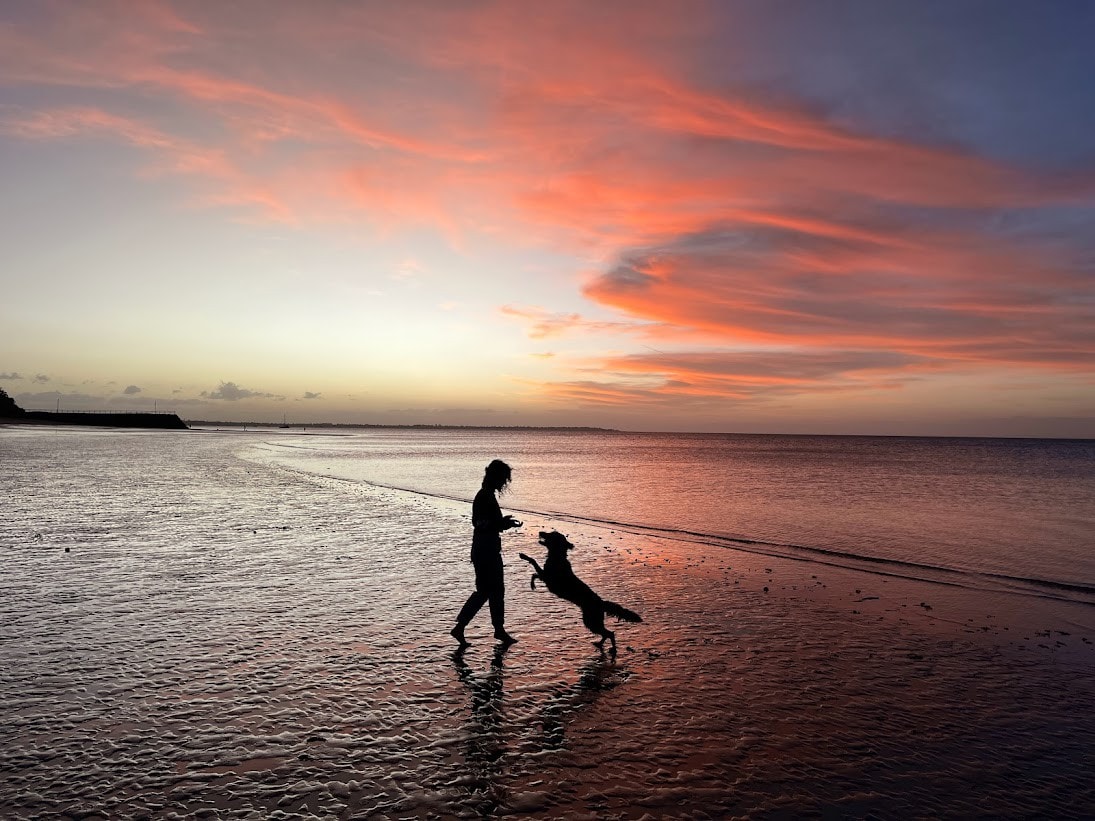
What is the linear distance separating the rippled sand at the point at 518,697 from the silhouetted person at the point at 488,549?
1.79 ft

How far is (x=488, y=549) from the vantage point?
9.11m

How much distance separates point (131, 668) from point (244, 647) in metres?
1.33

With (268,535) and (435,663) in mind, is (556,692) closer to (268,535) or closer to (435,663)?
(435,663)

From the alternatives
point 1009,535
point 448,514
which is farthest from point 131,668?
point 1009,535

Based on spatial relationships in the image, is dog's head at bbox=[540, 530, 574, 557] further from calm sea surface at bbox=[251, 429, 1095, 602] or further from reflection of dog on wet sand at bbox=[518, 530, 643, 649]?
calm sea surface at bbox=[251, 429, 1095, 602]

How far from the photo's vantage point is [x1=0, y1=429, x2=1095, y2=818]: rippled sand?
214 inches

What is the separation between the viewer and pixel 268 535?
60.3 ft

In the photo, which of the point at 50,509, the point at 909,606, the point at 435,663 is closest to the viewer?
the point at 435,663

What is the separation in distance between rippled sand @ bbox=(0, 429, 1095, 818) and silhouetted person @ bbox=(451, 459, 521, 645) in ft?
1.79

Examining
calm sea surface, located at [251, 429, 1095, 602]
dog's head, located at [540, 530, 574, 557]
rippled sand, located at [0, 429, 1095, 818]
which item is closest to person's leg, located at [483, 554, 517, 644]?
rippled sand, located at [0, 429, 1095, 818]

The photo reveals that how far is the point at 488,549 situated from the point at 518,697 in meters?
2.22

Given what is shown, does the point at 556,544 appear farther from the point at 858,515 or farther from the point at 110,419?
the point at 110,419

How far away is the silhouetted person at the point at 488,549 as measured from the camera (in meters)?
9.05

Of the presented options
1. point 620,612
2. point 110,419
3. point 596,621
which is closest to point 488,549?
point 596,621
